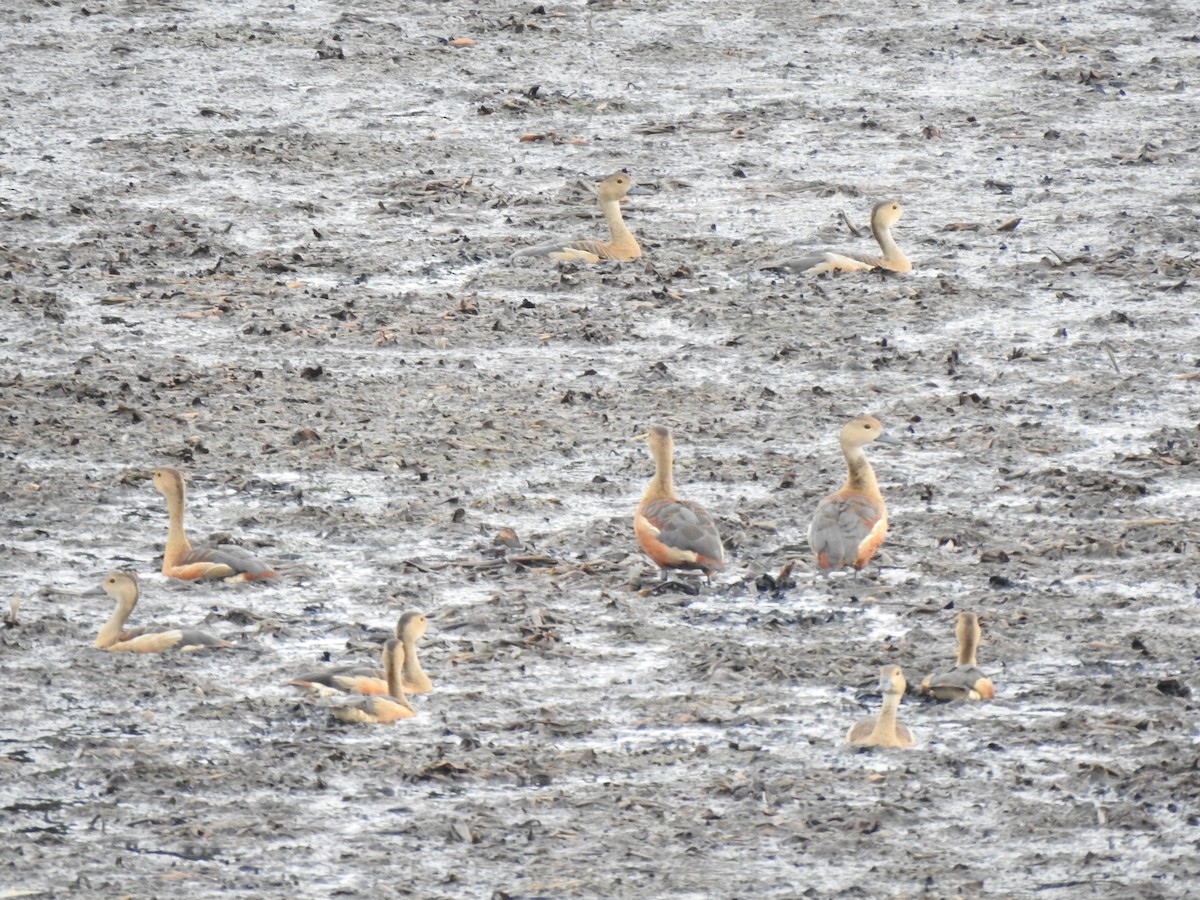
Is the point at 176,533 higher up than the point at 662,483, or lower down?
lower down

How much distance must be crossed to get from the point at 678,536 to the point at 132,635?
2176 mm

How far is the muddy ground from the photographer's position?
675cm

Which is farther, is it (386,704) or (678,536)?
(678,536)

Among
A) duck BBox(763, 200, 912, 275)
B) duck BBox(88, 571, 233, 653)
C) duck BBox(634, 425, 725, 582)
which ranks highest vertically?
duck BBox(763, 200, 912, 275)

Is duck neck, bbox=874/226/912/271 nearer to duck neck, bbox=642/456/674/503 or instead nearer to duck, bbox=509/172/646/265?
duck, bbox=509/172/646/265

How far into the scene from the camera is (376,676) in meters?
7.53

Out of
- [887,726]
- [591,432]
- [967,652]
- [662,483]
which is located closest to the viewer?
[887,726]

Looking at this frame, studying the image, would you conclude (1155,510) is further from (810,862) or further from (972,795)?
(810,862)

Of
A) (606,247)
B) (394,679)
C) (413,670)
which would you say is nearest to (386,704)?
(394,679)

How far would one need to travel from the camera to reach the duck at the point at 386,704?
7.35 meters

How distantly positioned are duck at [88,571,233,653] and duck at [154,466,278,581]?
1.99ft

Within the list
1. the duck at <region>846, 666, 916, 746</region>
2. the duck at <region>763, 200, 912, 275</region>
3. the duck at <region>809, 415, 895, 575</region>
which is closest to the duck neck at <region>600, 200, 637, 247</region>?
the duck at <region>763, 200, 912, 275</region>

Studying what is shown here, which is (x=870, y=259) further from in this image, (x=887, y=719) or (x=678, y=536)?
(x=887, y=719)

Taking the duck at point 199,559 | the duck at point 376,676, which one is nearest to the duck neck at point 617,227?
the duck at point 199,559
